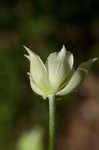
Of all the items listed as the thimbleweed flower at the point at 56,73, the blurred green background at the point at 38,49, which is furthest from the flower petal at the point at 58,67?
the blurred green background at the point at 38,49

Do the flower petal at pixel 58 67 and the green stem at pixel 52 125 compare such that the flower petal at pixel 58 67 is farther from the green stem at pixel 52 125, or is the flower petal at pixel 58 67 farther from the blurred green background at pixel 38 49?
the blurred green background at pixel 38 49

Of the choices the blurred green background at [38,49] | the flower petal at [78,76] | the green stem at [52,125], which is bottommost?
the green stem at [52,125]

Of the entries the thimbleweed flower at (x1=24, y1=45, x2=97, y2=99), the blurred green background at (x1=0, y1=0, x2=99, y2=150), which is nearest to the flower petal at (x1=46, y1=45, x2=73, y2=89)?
the thimbleweed flower at (x1=24, y1=45, x2=97, y2=99)

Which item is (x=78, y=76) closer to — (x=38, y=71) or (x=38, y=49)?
(x=38, y=71)

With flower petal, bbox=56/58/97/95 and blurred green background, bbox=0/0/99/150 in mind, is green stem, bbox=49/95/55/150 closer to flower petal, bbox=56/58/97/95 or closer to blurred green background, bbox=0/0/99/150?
flower petal, bbox=56/58/97/95

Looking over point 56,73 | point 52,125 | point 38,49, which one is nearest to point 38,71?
point 56,73

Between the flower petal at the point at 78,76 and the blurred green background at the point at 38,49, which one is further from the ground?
the blurred green background at the point at 38,49
